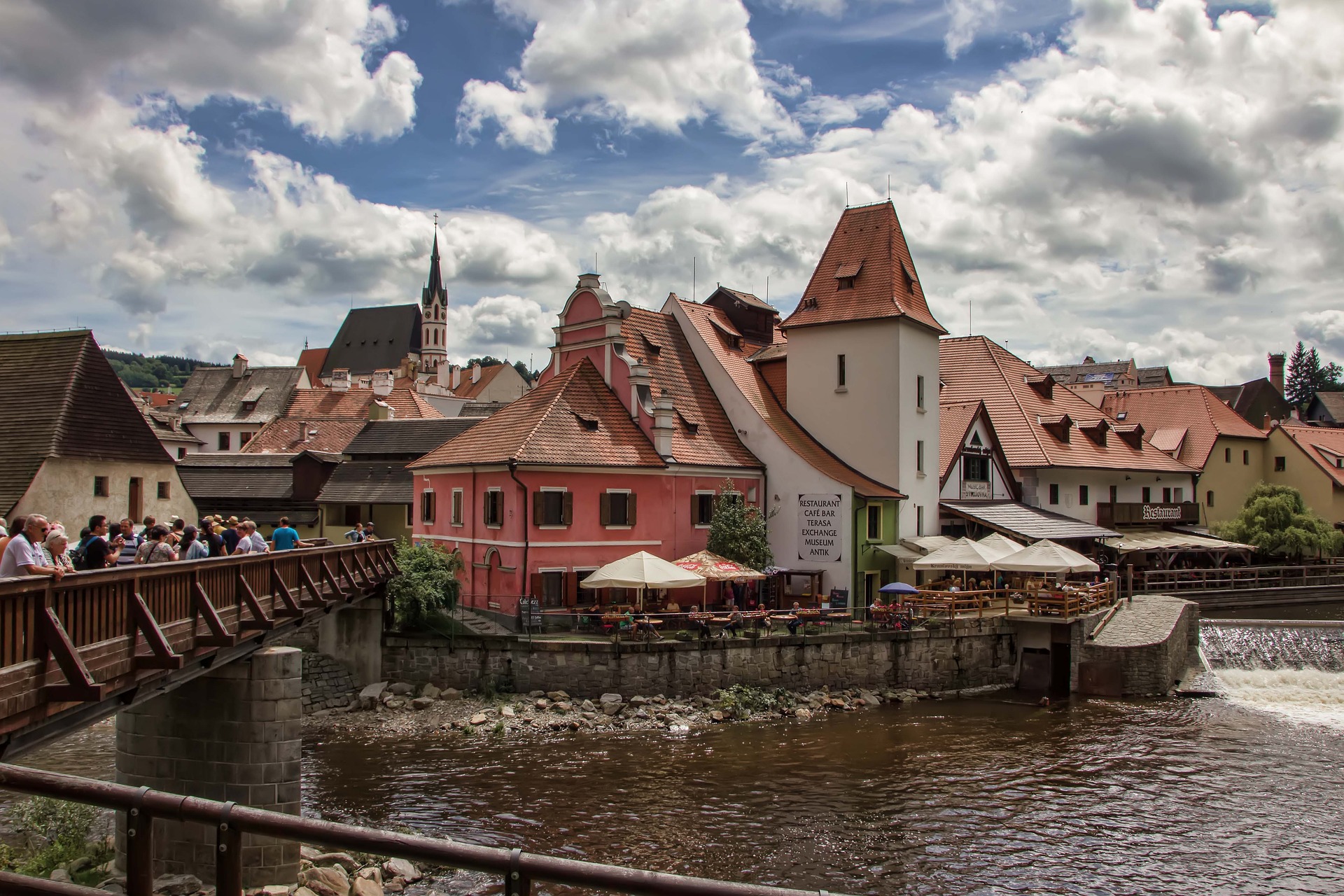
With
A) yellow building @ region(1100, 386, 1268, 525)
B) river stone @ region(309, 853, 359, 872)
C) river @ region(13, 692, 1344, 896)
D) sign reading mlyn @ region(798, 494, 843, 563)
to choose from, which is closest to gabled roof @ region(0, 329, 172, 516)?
river @ region(13, 692, 1344, 896)

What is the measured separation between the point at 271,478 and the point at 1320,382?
5009 inches

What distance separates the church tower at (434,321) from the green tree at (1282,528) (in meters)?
103

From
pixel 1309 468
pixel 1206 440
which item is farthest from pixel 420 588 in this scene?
pixel 1309 468

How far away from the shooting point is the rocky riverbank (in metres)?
24.8

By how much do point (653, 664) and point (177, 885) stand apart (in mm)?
15090

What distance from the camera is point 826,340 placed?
3781cm

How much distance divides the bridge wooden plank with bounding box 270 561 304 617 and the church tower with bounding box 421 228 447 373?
119859mm

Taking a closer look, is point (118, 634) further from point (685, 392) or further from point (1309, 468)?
point (1309, 468)

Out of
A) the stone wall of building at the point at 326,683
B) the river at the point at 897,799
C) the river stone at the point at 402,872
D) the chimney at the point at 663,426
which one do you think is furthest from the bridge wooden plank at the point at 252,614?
the chimney at the point at 663,426

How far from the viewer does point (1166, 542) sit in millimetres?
46094

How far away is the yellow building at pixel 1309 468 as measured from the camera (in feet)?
192

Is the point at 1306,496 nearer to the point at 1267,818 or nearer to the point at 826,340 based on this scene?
the point at 826,340

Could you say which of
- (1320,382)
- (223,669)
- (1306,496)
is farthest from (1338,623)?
(1320,382)

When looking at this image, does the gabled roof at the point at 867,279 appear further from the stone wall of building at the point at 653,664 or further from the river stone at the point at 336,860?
the river stone at the point at 336,860
